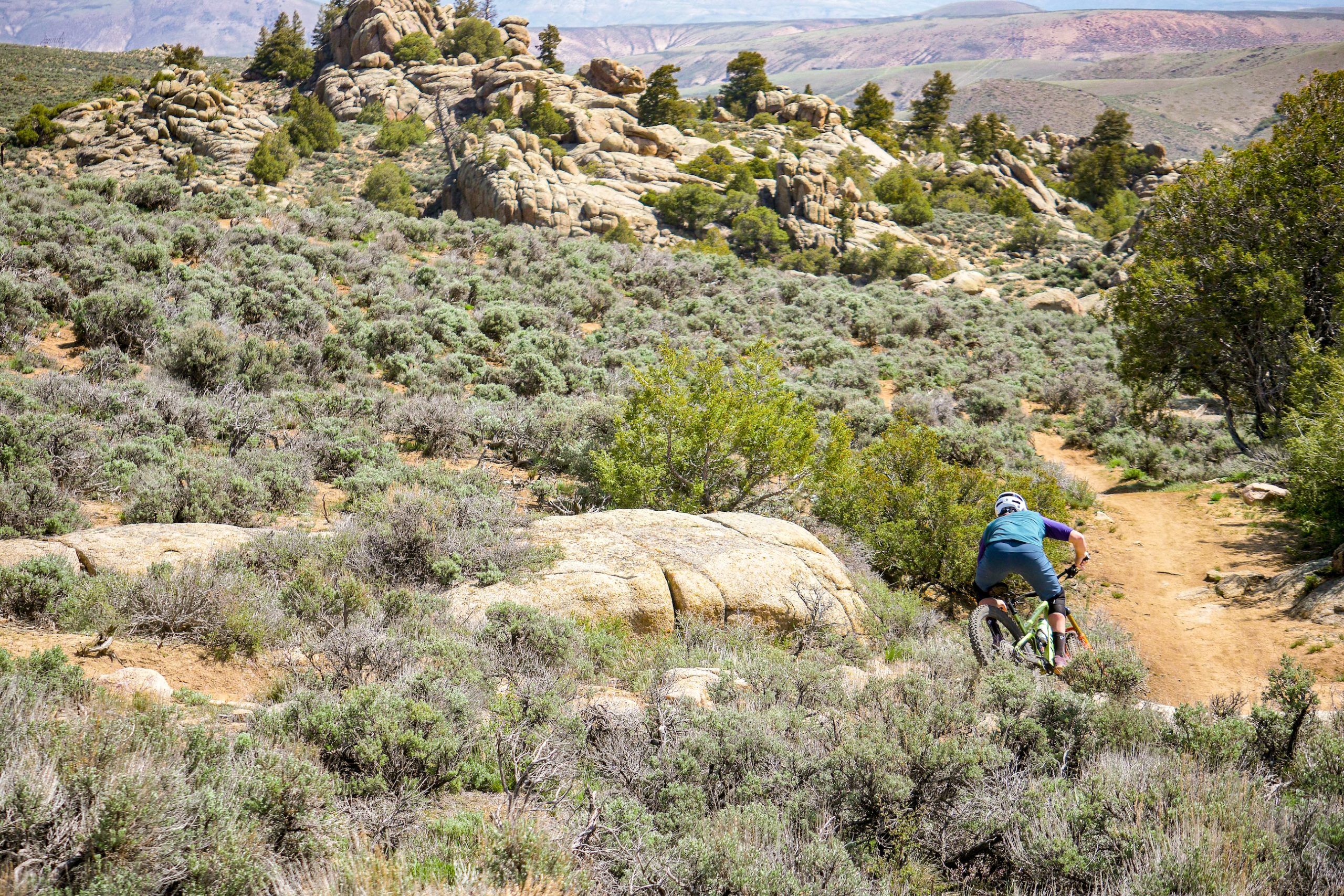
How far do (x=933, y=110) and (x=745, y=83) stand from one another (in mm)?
19587

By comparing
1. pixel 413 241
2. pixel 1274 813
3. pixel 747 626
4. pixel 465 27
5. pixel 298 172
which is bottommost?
pixel 747 626

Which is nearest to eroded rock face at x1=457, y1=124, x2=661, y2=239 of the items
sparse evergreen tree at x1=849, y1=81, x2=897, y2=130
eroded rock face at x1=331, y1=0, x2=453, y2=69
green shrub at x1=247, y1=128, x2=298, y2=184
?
green shrub at x1=247, y1=128, x2=298, y2=184

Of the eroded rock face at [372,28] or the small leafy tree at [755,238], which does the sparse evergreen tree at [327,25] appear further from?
the small leafy tree at [755,238]

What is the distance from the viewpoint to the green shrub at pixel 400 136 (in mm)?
53562

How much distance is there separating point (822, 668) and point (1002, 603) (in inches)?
83.0

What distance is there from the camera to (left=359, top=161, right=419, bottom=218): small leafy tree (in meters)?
40.0

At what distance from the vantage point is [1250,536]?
11211 millimetres

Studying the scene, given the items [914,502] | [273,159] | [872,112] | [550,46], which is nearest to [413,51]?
[550,46]

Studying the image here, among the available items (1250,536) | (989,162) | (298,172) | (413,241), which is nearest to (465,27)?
(298,172)

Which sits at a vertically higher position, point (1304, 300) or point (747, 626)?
point (1304, 300)

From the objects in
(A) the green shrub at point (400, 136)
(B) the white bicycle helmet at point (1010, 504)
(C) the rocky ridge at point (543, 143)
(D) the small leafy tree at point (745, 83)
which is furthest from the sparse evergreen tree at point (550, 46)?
(B) the white bicycle helmet at point (1010, 504)

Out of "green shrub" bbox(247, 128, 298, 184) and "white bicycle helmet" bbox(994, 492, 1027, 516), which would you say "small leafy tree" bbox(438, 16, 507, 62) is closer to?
"green shrub" bbox(247, 128, 298, 184)

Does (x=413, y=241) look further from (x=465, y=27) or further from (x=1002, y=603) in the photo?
(x=465, y=27)

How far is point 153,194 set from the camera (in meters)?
17.9
